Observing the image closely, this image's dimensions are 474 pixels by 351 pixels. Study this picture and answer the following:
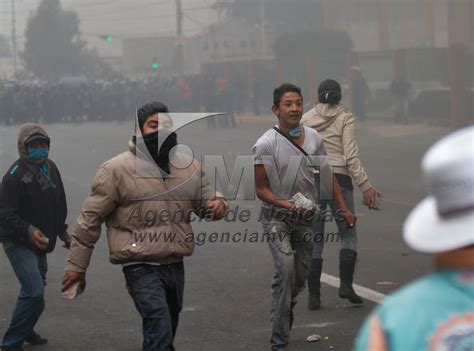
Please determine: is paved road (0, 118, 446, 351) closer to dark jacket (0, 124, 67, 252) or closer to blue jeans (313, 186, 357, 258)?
blue jeans (313, 186, 357, 258)

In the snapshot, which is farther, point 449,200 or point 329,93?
point 329,93

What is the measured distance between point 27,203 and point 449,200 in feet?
16.4

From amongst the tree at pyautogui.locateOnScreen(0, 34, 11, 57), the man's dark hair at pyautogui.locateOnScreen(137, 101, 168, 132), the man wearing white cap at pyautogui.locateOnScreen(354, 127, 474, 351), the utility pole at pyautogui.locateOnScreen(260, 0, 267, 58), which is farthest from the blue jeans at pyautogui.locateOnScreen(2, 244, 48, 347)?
the utility pole at pyautogui.locateOnScreen(260, 0, 267, 58)

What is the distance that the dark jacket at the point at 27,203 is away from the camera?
662 cm

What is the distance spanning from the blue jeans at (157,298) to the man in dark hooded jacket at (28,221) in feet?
4.78

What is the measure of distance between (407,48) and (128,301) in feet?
26.1

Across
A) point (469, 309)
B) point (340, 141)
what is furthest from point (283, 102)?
point (469, 309)

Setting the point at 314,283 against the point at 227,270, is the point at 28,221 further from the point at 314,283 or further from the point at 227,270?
the point at 227,270

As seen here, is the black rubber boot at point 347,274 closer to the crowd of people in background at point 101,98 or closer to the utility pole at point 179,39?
the crowd of people in background at point 101,98

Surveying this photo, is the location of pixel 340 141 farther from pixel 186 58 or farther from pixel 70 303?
pixel 186 58

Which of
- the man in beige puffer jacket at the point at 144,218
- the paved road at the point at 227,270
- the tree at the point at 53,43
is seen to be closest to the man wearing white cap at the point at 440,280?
the man in beige puffer jacket at the point at 144,218

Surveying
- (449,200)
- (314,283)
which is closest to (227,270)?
(314,283)

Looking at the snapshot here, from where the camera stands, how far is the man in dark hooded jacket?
661 centimetres

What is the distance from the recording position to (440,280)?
2.17m
